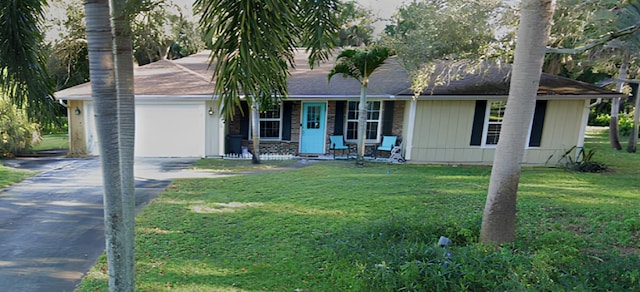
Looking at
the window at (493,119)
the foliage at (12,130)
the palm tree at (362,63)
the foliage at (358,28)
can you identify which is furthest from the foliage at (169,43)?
the window at (493,119)

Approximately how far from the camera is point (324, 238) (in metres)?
5.08

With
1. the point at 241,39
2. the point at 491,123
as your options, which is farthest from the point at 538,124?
the point at 241,39

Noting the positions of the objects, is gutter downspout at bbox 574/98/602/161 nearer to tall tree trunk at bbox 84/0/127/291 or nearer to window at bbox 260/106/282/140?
window at bbox 260/106/282/140

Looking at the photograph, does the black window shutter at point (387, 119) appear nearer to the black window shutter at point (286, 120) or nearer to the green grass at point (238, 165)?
the black window shutter at point (286, 120)

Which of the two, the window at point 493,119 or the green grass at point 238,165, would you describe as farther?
the window at point 493,119

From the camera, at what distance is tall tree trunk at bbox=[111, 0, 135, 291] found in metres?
2.68

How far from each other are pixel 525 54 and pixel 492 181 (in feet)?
5.21

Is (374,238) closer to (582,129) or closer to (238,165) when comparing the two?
(238,165)

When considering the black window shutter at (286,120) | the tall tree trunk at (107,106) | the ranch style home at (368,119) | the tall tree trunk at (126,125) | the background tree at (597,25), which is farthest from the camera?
the black window shutter at (286,120)

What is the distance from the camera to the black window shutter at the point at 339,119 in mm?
13703

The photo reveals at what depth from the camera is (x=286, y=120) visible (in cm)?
1377

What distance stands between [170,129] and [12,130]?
637 cm

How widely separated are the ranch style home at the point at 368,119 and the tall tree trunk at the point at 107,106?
895cm

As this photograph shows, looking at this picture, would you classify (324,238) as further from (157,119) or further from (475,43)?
(157,119)
